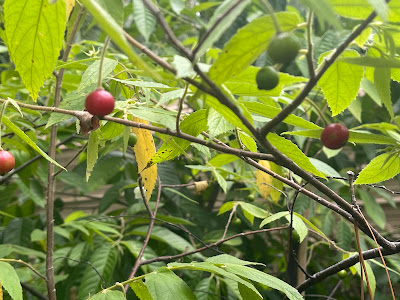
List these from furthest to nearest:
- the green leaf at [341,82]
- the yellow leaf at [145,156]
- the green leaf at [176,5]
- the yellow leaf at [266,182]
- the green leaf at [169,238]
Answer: the green leaf at [176,5] → the green leaf at [169,238] → the yellow leaf at [266,182] → the yellow leaf at [145,156] → the green leaf at [341,82]

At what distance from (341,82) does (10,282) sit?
0.56m

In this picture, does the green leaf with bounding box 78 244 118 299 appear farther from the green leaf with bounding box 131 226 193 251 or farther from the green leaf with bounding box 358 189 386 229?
the green leaf with bounding box 358 189 386 229

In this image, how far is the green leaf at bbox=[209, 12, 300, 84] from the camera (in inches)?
16.7

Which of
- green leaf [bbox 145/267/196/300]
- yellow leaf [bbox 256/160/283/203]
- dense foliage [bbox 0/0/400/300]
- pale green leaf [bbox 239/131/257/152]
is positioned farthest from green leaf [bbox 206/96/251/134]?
yellow leaf [bbox 256/160/283/203]

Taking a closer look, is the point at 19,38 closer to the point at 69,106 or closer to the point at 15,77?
the point at 69,106

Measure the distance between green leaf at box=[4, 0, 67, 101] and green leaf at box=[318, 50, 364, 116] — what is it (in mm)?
307

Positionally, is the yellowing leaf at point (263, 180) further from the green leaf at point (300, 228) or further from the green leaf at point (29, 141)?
the green leaf at point (29, 141)

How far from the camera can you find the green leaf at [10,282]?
0.78 meters

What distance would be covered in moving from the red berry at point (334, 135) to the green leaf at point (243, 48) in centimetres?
15

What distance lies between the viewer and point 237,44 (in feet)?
1.40

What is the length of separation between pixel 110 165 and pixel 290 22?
4.76ft

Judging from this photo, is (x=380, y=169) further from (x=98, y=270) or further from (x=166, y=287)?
(x=98, y=270)

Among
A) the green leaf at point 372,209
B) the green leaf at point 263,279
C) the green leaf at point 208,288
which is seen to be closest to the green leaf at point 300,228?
the green leaf at point 263,279

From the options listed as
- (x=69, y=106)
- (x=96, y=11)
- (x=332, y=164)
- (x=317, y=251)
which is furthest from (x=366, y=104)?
(x=96, y=11)
